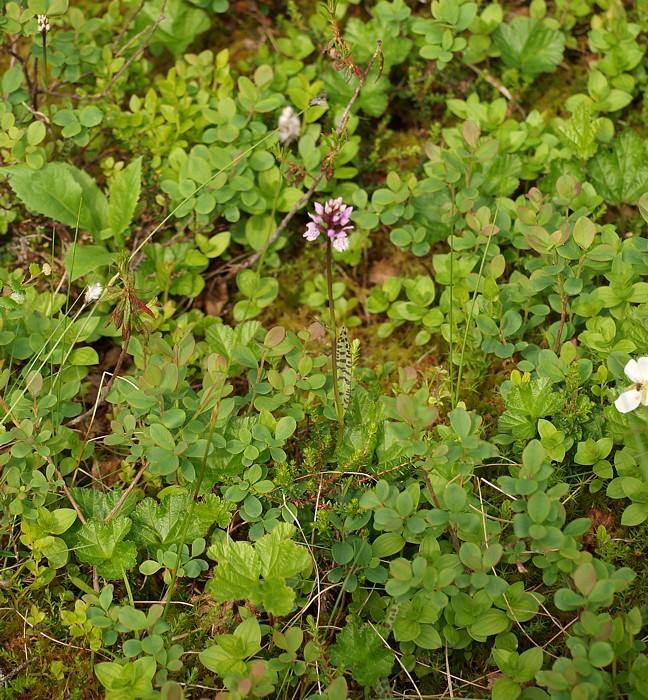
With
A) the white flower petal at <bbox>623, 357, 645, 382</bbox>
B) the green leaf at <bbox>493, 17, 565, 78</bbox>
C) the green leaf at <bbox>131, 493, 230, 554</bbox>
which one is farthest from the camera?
the green leaf at <bbox>493, 17, 565, 78</bbox>

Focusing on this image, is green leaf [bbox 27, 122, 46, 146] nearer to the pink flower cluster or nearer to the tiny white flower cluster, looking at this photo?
the tiny white flower cluster

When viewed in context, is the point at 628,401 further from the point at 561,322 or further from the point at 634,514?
the point at 561,322

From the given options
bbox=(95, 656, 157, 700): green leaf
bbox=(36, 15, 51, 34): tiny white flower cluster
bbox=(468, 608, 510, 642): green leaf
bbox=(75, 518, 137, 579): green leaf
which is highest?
bbox=(36, 15, 51, 34): tiny white flower cluster

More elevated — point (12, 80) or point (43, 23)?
point (43, 23)

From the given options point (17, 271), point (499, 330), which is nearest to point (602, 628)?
point (499, 330)

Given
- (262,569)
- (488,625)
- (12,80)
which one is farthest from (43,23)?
(488,625)

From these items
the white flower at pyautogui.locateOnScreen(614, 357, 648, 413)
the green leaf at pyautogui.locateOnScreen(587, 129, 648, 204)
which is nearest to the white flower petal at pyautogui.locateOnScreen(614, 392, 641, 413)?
the white flower at pyautogui.locateOnScreen(614, 357, 648, 413)

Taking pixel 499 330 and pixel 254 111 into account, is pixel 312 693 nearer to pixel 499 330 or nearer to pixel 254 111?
pixel 499 330
